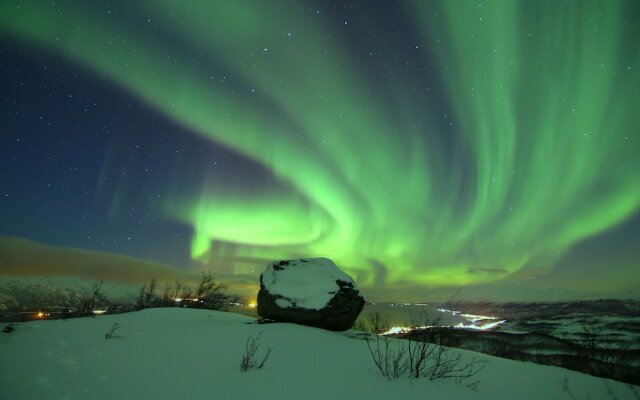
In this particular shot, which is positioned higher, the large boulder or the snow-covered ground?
the large boulder

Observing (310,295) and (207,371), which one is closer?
(207,371)

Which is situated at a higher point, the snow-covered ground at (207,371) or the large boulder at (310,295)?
the large boulder at (310,295)

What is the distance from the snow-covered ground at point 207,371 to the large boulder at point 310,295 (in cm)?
233

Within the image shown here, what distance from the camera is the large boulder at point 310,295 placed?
13320 mm

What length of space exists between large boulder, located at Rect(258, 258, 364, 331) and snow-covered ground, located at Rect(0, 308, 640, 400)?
2.33 meters

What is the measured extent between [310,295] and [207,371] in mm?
7440

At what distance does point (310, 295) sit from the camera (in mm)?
13914

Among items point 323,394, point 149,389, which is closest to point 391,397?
point 323,394

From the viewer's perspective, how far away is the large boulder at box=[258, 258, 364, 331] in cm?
1332

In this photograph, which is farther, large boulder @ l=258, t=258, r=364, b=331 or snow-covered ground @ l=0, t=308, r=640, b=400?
large boulder @ l=258, t=258, r=364, b=331

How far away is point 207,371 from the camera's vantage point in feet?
22.1

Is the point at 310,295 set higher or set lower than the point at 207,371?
higher

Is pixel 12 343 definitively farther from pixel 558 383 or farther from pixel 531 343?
pixel 531 343

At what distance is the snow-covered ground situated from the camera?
17.9 ft
